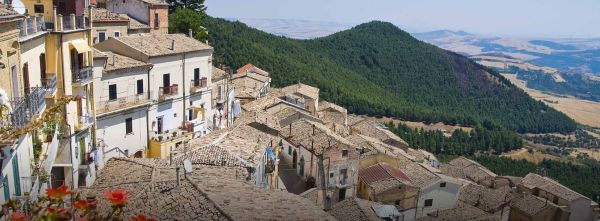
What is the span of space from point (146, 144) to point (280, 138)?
385 inches

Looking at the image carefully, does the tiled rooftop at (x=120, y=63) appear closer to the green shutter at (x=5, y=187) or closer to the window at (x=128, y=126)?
the window at (x=128, y=126)

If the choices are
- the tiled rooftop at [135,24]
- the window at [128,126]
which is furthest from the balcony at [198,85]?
the tiled rooftop at [135,24]

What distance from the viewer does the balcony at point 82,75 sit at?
18016 mm

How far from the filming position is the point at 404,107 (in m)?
89.1

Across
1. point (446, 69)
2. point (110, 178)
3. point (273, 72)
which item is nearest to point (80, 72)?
point (110, 178)

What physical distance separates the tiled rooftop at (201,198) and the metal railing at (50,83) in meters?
3.14

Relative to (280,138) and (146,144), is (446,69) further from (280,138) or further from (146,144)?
(146,144)

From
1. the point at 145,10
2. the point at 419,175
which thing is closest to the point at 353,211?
the point at 419,175

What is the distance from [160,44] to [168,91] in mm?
2490

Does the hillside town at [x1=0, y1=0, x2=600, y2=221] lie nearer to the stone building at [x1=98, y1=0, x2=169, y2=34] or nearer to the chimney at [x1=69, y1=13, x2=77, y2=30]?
the stone building at [x1=98, y1=0, x2=169, y2=34]

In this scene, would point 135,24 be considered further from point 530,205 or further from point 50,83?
point 530,205

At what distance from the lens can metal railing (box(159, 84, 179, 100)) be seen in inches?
1025

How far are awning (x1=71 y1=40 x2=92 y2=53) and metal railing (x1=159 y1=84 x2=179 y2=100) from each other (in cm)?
778

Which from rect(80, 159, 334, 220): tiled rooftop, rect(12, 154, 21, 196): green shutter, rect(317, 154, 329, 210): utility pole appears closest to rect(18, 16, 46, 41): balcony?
rect(12, 154, 21, 196): green shutter
